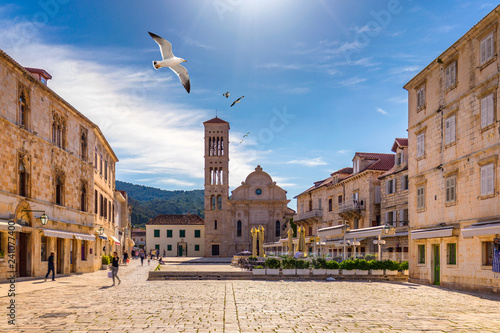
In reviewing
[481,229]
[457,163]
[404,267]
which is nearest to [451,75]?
[457,163]

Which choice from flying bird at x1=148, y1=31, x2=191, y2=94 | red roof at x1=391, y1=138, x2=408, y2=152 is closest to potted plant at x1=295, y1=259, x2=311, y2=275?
red roof at x1=391, y1=138, x2=408, y2=152

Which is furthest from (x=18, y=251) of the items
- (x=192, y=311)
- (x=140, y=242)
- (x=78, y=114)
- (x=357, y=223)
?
(x=140, y=242)

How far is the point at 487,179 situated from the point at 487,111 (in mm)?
2574

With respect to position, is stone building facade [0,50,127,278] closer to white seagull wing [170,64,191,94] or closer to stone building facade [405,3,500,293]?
white seagull wing [170,64,191,94]

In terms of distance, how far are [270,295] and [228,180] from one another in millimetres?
65200

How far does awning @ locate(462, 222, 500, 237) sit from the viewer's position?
1777 cm

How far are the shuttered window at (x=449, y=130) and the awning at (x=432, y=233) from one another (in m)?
3.84

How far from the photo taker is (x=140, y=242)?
126 metres

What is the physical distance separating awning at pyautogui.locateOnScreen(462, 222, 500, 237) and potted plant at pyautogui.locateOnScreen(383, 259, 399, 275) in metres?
8.39

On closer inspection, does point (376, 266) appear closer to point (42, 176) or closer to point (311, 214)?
point (42, 176)

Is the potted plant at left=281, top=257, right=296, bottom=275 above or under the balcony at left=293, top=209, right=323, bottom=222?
under

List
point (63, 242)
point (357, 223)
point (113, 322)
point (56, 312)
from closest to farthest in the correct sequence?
point (113, 322) → point (56, 312) → point (63, 242) → point (357, 223)

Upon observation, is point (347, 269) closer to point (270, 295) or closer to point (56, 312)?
point (270, 295)

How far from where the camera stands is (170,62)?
13492 mm
